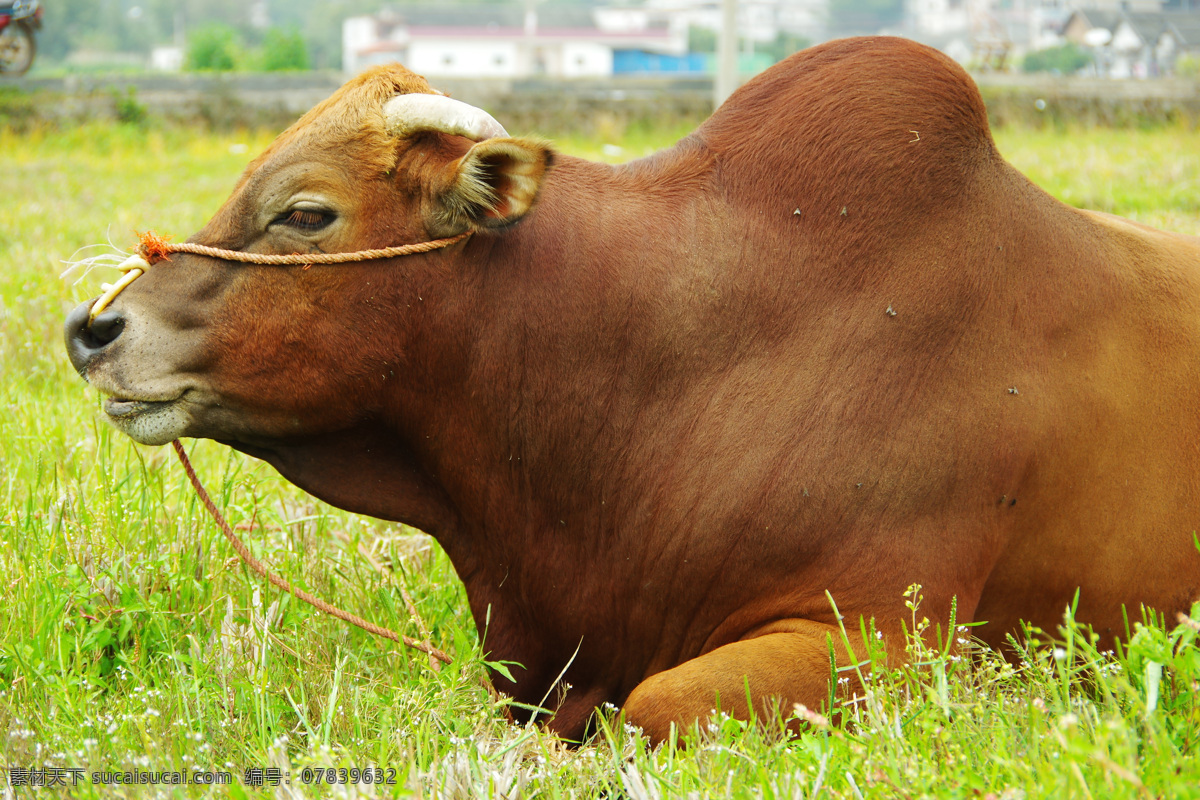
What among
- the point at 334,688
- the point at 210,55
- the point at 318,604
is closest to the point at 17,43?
the point at 318,604

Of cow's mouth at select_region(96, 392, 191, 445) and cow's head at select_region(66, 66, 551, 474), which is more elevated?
cow's head at select_region(66, 66, 551, 474)

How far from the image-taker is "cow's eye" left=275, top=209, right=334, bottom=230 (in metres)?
2.91

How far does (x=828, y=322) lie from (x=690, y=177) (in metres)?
0.56

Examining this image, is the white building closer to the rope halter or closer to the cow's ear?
the rope halter

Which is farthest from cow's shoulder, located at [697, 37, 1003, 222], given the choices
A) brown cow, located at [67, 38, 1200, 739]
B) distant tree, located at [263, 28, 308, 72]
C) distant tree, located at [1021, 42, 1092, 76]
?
distant tree, located at [1021, 42, 1092, 76]

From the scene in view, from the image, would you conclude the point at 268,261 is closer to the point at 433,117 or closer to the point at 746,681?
the point at 433,117

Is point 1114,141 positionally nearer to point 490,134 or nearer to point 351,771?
point 490,134

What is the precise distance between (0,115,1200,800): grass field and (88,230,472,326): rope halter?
0.88 metres

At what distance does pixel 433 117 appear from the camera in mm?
2869

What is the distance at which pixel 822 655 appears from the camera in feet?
8.46

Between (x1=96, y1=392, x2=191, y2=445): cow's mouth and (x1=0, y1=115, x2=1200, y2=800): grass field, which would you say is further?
(x1=96, y1=392, x2=191, y2=445): cow's mouth

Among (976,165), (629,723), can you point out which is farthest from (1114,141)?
(629,723)

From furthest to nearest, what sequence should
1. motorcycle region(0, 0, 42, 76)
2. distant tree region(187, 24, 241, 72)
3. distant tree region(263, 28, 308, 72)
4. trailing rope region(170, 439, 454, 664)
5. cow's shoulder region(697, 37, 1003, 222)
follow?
1. distant tree region(263, 28, 308, 72)
2. distant tree region(187, 24, 241, 72)
3. motorcycle region(0, 0, 42, 76)
4. trailing rope region(170, 439, 454, 664)
5. cow's shoulder region(697, 37, 1003, 222)

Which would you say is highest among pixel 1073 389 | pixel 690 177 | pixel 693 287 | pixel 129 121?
pixel 690 177
